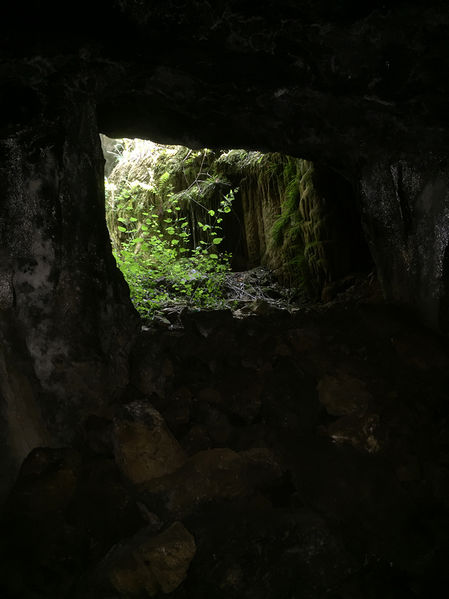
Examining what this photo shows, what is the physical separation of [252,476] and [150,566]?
691 mm

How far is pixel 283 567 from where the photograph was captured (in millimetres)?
1816

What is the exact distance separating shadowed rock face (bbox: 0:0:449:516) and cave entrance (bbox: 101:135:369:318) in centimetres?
143

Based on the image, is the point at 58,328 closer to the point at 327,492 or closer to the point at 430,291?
the point at 327,492

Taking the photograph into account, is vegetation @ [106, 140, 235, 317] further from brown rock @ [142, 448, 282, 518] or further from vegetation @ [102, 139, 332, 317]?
brown rock @ [142, 448, 282, 518]

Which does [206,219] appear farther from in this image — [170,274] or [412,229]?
[412,229]

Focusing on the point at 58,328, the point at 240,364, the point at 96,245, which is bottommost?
the point at 240,364

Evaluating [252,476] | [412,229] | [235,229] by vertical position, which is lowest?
[252,476]

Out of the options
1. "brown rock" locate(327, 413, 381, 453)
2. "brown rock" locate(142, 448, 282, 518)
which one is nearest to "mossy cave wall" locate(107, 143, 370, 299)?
"brown rock" locate(327, 413, 381, 453)

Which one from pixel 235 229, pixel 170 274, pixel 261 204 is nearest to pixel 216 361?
pixel 170 274

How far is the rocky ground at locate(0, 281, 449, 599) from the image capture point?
178 centimetres

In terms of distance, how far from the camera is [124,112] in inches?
120

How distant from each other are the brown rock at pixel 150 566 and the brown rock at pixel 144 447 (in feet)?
1.11

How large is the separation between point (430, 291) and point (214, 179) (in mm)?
4509

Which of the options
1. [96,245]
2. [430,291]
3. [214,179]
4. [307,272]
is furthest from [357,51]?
[214,179]
